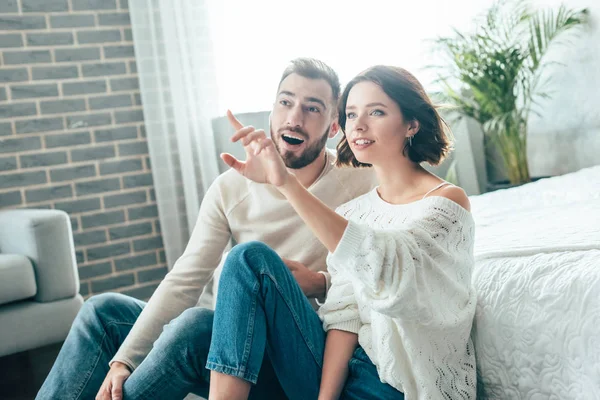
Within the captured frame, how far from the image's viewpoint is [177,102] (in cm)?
361

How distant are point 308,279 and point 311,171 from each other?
332 mm

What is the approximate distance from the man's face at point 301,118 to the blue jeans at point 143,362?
0.48 m

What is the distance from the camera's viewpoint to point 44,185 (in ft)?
11.2

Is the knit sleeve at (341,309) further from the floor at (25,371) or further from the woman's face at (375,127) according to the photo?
the floor at (25,371)

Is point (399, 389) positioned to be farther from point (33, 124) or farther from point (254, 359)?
point (33, 124)

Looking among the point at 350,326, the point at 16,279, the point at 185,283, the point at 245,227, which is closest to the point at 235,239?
the point at 245,227

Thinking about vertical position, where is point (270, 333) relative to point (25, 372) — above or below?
Result: above

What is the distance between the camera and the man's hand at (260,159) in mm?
1273

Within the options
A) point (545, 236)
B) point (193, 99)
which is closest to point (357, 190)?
point (545, 236)

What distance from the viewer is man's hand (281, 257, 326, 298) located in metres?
1.60

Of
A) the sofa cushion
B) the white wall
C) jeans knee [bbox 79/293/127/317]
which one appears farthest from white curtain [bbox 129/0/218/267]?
jeans knee [bbox 79/293/127/317]

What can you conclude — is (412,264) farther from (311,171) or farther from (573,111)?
(573,111)

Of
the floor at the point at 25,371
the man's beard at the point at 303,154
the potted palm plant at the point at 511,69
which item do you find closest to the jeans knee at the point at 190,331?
the man's beard at the point at 303,154

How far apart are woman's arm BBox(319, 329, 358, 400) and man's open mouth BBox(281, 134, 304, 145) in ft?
1.73
